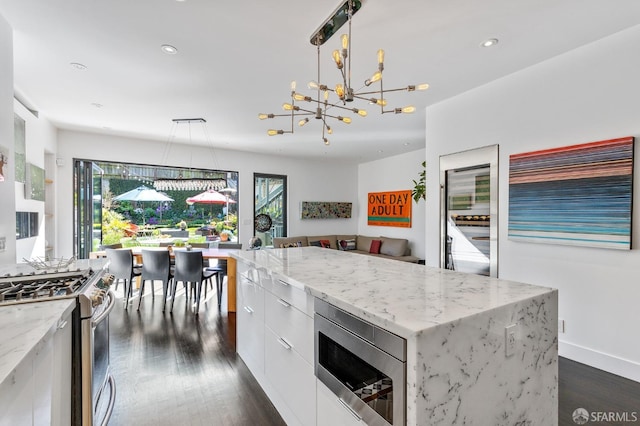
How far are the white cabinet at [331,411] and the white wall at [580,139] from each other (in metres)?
Answer: 2.49

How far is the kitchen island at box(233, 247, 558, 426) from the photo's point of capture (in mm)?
1015

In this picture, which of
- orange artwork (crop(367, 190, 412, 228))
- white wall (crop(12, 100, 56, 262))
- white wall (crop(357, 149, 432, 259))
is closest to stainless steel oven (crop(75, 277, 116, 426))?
white wall (crop(12, 100, 56, 262))

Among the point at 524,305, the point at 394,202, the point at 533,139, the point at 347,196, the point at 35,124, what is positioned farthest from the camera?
the point at 347,196

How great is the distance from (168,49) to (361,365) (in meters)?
2.80

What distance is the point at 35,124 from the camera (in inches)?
157

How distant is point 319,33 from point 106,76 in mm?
2288

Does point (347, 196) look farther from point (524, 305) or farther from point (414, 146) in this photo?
point (524, 305)

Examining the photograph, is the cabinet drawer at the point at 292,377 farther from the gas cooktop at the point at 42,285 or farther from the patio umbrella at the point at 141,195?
the patio umbrella at the point at 141,195

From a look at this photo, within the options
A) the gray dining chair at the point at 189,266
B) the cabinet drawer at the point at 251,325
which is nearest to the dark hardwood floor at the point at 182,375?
the cabinet drawer at the point at 251,325

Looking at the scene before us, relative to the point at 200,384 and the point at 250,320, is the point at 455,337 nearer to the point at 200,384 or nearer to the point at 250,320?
the point at 250,320

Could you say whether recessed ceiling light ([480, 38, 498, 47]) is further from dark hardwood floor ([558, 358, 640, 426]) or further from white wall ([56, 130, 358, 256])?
white wall ([56, 130, 358, 256])

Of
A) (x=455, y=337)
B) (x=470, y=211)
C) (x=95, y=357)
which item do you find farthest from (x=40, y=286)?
(x=470, y=211)

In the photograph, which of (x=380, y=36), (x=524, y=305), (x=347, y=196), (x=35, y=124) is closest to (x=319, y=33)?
(x=380, y=36)

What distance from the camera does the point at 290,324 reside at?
180 cm
